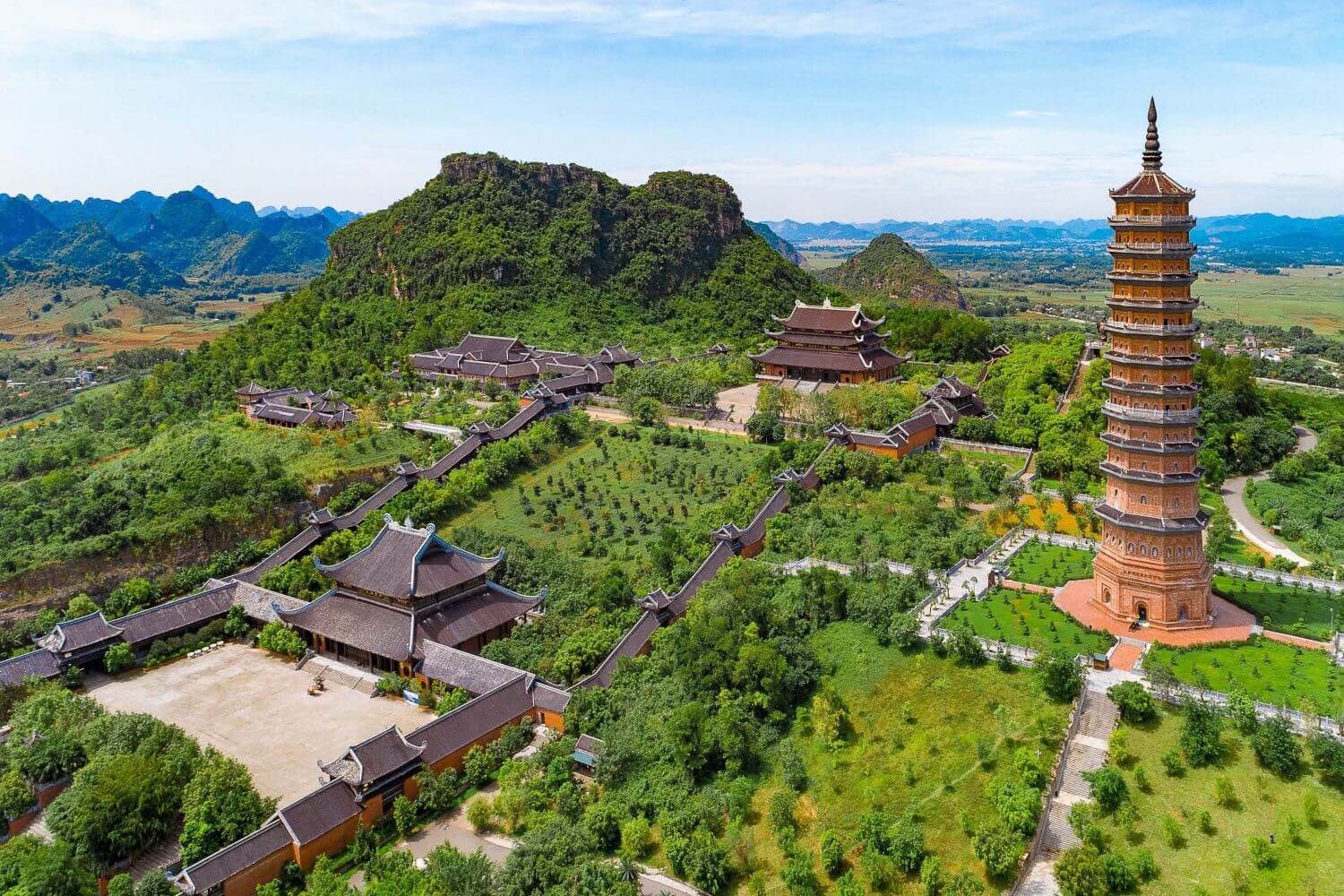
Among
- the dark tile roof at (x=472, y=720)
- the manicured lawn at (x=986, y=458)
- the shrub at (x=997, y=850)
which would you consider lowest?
the dark tile roof at (x=472, y=720)

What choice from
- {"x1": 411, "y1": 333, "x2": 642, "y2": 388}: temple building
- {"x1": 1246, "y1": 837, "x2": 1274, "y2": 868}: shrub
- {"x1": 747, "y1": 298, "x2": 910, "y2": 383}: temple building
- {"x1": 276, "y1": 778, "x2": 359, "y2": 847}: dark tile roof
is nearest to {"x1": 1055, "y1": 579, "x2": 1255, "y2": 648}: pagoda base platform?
{"x1": 1246, "y1": 837, "x2": 1274, "y2": 868}: shrub

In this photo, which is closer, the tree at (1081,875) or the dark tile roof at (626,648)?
the tree at (1081,875)

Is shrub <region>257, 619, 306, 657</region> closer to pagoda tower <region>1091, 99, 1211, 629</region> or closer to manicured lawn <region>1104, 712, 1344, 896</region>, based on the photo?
manicured lawn <region>1104, 712, 1344, 896</region>

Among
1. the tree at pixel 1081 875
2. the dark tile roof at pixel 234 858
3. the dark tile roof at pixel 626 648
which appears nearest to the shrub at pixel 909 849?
the tree at pixel 1081 875

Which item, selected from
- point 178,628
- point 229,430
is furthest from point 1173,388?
point 229,430

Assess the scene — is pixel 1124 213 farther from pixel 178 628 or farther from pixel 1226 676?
pixel 178 628

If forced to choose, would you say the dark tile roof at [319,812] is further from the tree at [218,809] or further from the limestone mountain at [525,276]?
the limestone mountain at [525,276]

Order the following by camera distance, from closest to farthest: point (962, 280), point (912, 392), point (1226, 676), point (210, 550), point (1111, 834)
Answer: point (1111, 834) < point (1226, 676) < point (210, 550) < point (912, 392) < point (962, 280)
